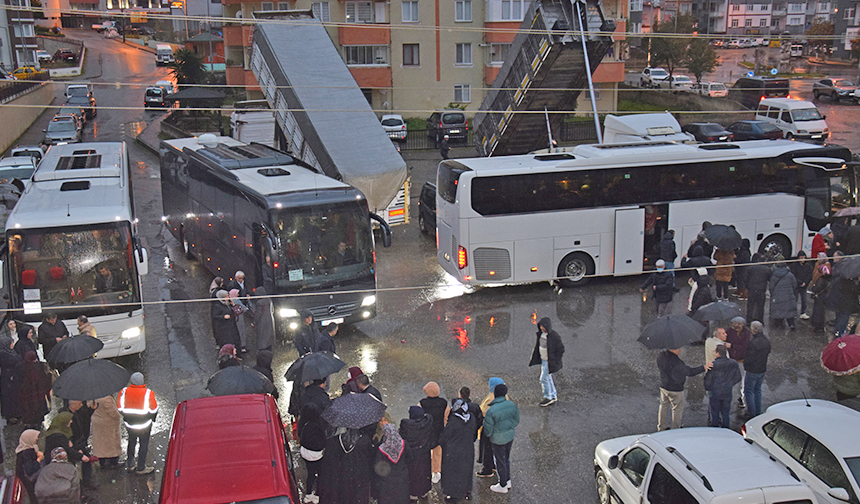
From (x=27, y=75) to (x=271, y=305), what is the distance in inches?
1934

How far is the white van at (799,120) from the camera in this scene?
112 feet

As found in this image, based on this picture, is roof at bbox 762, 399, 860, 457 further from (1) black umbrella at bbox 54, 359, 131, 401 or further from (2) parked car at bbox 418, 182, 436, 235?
(2) parked car at bbox 418, 182, 436, 235

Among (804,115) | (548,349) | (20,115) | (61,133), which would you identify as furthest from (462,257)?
(20,115)

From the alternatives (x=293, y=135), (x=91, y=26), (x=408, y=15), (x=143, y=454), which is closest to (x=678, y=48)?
(x=408, y=15)

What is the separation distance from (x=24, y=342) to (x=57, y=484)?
13.6ft

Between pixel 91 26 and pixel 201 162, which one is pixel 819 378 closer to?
pixel 201 162

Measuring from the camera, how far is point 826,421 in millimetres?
8586

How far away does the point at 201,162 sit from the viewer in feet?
60.5

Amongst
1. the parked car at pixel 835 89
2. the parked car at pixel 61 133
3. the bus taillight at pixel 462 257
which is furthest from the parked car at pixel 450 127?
the parked car at pixel 835 89

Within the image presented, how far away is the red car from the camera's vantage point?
711cm

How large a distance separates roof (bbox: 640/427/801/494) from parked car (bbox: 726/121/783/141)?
1113 inches

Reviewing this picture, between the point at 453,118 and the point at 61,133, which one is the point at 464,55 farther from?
the point at 61,133

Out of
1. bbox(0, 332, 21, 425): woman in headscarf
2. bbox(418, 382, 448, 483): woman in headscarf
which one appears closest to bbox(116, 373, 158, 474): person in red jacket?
bbox(0, 332, 21, 425): woman in headscarf

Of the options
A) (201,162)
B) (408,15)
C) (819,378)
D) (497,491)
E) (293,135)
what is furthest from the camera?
(408,15)
